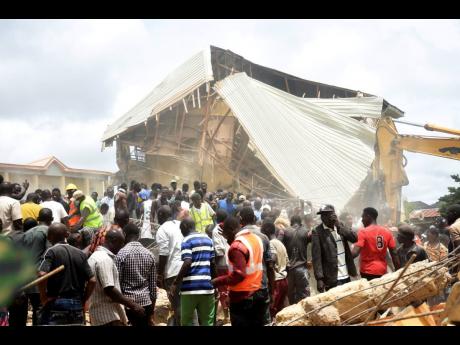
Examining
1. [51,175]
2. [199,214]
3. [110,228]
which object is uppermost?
[51,175]

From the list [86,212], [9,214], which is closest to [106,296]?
[9,214]

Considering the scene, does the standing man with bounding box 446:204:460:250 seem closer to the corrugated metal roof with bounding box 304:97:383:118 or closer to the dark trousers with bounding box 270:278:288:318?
the dark trousers with bounding box 270:278:288:318

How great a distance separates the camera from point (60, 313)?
18.7 ft

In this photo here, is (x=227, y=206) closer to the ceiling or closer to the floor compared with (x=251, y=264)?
closer to the ceiling

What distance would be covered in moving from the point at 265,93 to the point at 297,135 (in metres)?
1.53

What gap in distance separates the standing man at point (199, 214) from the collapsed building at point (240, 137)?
544 cm

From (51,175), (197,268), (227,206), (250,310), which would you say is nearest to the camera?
(250,310)

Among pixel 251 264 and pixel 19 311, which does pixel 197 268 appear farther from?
pixel 19 311

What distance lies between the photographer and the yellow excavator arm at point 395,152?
1241 cm

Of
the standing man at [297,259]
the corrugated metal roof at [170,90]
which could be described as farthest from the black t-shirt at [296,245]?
the corrugated metal roof at [170,90]

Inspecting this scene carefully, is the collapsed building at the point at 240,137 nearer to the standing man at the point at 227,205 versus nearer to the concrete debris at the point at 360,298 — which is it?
the standing man at the point at 227,205

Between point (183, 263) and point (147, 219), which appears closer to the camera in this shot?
point (183, 263)

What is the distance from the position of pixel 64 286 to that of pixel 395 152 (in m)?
9.21
